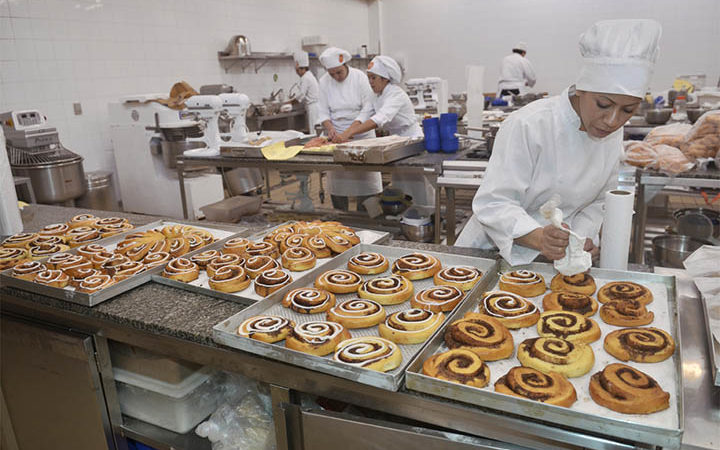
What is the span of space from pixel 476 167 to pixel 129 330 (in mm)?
2288

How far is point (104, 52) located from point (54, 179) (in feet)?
6.01

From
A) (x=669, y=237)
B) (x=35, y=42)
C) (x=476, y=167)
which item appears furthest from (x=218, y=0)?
(x=669, y=237)

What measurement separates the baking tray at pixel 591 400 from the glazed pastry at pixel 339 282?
35 centimetres

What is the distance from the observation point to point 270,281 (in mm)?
1471

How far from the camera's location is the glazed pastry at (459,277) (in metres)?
1.44

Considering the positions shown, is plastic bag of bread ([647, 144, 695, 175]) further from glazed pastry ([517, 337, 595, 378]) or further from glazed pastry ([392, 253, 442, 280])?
glazed pastry ([517, 337, 595, 378])

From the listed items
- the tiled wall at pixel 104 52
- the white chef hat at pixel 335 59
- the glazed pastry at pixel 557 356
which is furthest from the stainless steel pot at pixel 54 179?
the glazed pastry at pixel 557 356

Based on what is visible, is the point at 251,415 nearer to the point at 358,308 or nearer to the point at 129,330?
the point at 129,330

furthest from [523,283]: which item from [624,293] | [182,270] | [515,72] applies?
[515,72]

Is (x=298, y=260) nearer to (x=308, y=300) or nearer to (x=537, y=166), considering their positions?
(x=308, y=300)

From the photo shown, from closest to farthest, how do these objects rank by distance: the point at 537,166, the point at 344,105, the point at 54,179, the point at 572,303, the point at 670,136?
the point at 572,303, the point at 537,166, the point at 670,136, the point at 54,179, the point at 344,105

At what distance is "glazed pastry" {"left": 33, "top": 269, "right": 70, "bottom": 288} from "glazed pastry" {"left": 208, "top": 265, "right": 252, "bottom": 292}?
0.46 meters

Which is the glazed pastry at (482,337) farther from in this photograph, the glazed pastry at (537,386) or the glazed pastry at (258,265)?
the glazed pastry at (258,265)

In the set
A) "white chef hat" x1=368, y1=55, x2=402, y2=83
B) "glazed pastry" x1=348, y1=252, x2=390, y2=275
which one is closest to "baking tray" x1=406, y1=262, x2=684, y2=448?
"glazed pastry" x1=348, y1=252, x2=390, y2=275
